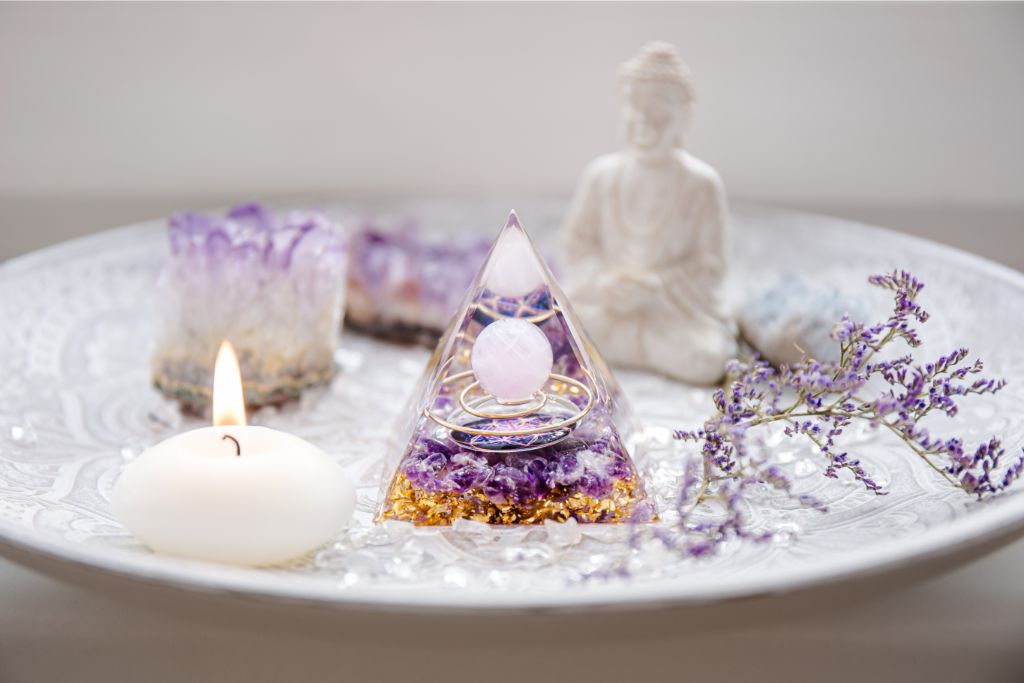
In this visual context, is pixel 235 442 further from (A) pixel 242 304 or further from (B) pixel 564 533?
(A) pixel 242 304

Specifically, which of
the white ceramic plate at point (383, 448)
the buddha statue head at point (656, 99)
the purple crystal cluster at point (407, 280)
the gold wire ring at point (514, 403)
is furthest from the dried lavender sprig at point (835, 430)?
the purple crystal cluster at point (407, 280)

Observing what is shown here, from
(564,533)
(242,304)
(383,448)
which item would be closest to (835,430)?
(564,533)

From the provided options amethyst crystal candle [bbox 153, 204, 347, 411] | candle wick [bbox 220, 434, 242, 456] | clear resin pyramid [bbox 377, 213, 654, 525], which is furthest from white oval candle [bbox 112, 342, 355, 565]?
amethyst crystal candle [bbox 153, 204, 347, 411]

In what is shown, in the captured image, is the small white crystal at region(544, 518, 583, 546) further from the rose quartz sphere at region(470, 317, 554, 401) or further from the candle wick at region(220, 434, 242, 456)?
the candle wick at region(220, 434, 242, 456)

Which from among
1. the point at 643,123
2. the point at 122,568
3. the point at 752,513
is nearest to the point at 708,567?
the point at 752,513

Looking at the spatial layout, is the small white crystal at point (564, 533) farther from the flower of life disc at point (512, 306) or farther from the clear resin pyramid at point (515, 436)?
the flower of life disc at point (512, 306)

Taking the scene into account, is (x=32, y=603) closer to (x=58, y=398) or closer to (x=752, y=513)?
(x=58, y=398)
